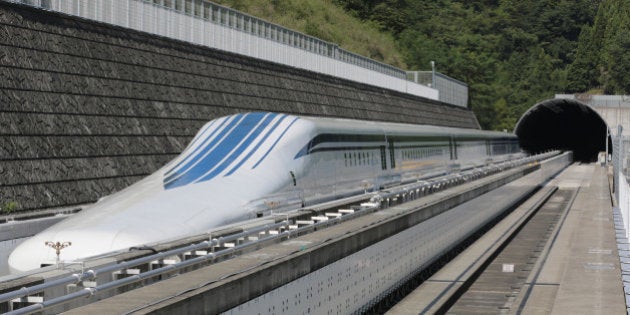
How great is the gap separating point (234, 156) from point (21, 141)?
8433 mm

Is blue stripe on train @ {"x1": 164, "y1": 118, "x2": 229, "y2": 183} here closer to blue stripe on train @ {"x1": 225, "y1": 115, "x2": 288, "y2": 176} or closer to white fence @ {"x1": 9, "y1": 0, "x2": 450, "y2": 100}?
blue stripe on train @ {"x1": 225, "y1": 115, "x2": 288, "y2": 176}

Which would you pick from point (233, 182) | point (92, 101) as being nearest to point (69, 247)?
point (233, 182)

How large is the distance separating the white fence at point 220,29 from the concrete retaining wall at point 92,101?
3.49 ft

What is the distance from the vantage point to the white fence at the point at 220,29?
38.5m

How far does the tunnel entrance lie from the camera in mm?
119625

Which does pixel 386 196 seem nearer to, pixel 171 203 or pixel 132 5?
pixel 171 203

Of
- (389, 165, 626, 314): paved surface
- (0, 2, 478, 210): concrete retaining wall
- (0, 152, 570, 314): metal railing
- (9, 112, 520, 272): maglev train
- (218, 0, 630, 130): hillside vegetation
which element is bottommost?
(389, 165, 626, 314): paved surface

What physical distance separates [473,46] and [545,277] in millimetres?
152711

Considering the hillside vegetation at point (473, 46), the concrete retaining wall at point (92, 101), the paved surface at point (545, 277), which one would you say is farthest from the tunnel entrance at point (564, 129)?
the paved surface at point (545, 277)

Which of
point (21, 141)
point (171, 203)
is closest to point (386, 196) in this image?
point (171, 203)

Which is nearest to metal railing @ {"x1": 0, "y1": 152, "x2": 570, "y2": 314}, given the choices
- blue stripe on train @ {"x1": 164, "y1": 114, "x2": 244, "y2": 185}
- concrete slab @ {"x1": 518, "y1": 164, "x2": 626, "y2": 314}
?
blue stripe on train @ {"x1": 164, "y1": 114, "x2": 244, "y2": 185}

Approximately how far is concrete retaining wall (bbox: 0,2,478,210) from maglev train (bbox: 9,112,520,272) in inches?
244

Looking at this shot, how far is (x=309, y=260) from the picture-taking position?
571 inches

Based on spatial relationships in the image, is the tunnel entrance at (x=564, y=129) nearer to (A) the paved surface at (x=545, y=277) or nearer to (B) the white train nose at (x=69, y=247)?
(A) the paved surface at (x=545, y=277)
